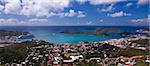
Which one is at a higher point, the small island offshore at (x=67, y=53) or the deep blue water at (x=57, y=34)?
the deep blue water at (x=57, y=34)

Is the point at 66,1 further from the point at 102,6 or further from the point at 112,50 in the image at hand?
the point at 112,50

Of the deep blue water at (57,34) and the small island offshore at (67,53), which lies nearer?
the small island offshore at (67,53)

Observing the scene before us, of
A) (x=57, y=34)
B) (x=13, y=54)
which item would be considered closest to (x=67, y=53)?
(x=57, y=34)

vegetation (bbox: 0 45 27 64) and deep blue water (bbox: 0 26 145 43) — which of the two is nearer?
vegetation (bbox: 0 45 27 64)

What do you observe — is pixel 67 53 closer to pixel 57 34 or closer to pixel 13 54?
pixel 57 34

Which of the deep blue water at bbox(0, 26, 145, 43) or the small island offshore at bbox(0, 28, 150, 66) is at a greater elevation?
the deep blue water at bbox(0, 26, 145, 43)

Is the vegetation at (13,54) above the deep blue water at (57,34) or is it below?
below

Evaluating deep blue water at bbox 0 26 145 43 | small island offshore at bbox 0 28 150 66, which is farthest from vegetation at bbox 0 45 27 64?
deep blue water at bbox 0 26 145 43

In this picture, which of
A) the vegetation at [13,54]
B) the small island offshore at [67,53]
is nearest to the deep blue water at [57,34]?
the small island offshore at [67,53]

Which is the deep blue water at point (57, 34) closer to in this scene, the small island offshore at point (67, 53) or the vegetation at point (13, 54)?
the small island offshore at point (67, 53)

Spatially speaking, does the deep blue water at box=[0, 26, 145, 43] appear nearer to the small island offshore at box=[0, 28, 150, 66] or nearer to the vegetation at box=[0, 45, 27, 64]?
the small island offshore at box=[0, 28, 150, 66]
